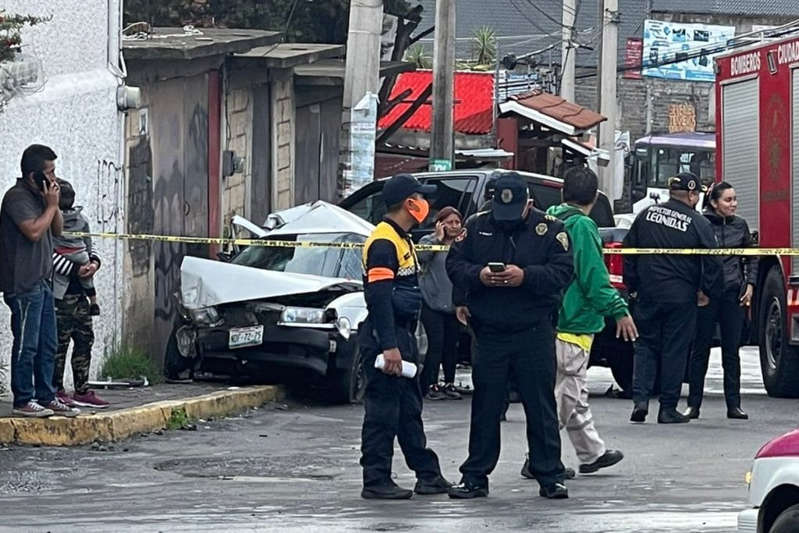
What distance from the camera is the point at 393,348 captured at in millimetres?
9492

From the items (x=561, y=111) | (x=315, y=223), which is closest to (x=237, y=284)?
(x=315, y=223)

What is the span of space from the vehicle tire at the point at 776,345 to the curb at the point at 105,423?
523 centimetres

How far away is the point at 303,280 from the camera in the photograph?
15117 mm

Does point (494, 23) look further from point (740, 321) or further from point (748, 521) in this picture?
point (748, 521)

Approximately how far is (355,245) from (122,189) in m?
2.20

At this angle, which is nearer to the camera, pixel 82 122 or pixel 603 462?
pixel 603 462

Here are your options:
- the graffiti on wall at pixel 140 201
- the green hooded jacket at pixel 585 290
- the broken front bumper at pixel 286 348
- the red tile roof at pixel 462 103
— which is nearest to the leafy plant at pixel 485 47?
the red tile roof at pixel 462 103

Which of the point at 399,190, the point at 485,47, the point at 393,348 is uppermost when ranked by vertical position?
the point at 485,47

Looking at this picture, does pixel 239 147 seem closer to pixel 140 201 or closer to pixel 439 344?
pixel 140 201

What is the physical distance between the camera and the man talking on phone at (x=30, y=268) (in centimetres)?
1166

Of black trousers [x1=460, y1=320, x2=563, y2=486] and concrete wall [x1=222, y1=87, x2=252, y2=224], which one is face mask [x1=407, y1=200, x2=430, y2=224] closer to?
black trousers [x1=460, y1=320, x2=563, y2=486]

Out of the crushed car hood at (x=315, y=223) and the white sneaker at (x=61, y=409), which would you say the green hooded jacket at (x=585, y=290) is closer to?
the white sneaker at (x=61, y=409)

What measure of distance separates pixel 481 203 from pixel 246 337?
9.40 ft

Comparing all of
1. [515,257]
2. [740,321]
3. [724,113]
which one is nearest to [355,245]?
[740,321]
